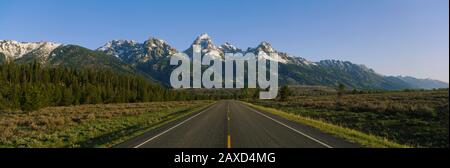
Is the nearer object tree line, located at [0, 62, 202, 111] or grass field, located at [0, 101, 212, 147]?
grass field, located at [0, 101, 212, 147]

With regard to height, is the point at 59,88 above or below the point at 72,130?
above

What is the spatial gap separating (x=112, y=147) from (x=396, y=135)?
1690 centimetres

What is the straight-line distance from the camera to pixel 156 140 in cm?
1605

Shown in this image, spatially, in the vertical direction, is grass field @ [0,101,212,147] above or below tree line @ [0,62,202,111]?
below

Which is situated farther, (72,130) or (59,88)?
A: (59,88)

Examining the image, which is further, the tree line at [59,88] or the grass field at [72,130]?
the tree line at [59,88]

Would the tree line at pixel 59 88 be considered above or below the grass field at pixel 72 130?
above
